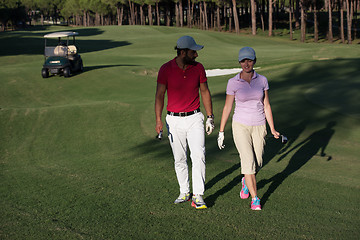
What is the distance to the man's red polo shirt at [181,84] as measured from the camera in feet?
20.8

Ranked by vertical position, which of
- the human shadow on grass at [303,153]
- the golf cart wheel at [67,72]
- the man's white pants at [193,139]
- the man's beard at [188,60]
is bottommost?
the human shadow on grass at [303,153]

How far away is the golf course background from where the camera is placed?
5.78 metres

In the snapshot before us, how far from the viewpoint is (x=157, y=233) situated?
5.55m

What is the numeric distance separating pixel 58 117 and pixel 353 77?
9.86m

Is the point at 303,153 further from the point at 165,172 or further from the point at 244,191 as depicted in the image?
the point at 244,191

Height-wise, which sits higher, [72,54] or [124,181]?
[72,54]

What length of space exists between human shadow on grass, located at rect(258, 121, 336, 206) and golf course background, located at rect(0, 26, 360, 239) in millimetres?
20

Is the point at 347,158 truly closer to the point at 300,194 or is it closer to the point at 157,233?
the point at 300,194

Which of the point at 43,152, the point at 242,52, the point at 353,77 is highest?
the point at 242,52

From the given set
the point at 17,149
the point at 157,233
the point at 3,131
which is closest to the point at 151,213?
the point at 157,233

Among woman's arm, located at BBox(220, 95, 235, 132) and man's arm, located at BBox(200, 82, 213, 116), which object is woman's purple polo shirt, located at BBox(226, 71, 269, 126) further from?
man's arm, located at BBox(200, 82, 213, 116)

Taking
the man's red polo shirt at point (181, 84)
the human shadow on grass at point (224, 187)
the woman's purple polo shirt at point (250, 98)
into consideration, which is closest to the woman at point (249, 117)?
the woman's purple polo shirt at point (250, 98)

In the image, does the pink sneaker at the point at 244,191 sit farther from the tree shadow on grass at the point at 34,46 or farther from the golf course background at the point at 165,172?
the tree shadow on grass at the point at 34,46

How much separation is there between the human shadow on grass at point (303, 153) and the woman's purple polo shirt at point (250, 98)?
1241 mm
